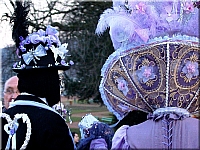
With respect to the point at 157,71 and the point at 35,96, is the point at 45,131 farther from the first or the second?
the point at 157,71

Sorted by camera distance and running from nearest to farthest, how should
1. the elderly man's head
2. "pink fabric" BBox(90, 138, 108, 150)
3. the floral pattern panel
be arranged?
the floral pattern panel
"pink fabric" BBox(90, 138, 108, 150)
the elderly man's head

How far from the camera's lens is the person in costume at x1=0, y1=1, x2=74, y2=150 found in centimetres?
228

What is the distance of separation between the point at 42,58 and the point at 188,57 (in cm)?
94

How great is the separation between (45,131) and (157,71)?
0.76 meters

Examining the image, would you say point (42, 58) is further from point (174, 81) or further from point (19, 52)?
point (174, 81)

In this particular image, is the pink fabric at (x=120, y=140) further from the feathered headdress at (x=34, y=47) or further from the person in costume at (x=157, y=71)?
the feathered headdress at (x=34, y=47)

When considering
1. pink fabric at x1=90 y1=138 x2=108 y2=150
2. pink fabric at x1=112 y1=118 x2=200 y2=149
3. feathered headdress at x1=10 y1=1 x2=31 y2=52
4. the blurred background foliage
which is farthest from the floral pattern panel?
the blurred background foliage

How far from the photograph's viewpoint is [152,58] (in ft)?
7.61

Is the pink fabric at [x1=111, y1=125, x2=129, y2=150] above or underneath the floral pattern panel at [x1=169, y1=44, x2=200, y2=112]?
underneath

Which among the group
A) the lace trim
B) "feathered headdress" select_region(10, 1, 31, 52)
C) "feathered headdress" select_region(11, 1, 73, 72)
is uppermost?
"feathered headdress" select_region(10, 1, 31, 52)

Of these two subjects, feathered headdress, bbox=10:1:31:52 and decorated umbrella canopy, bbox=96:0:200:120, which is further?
feathered headdress, bbox=10:1:31:52

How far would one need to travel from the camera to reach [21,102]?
243cm

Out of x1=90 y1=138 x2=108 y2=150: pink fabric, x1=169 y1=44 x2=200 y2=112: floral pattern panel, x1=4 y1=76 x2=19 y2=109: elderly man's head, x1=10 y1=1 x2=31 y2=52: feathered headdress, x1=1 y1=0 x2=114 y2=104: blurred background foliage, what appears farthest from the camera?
x1=1 y1=0 x2=114 y2=104: blurred background foliage

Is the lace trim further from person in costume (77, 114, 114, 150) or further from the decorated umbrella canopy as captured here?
person in costume (77, 114, 114, 150)
